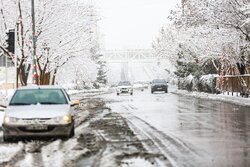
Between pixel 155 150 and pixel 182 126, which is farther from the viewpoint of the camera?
pixel 182 126

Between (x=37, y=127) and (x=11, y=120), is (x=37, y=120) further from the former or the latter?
(x=11, y=120)

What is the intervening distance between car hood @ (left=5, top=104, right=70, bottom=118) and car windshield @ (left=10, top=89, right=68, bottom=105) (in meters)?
0.58

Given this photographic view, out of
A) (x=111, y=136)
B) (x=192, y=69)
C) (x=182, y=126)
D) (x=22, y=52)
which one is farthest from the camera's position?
(x=192, y=69)

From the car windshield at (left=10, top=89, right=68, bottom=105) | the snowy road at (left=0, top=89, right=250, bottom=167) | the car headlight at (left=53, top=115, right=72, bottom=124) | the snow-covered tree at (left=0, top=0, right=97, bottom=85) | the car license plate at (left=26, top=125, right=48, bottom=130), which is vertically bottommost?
the snowy road at (left=0, top=89, right=250, bottom=167)

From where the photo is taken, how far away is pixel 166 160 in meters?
8.68

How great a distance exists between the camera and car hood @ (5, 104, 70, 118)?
1148 centimetres

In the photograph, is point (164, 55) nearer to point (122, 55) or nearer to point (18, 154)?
point (18, 154)

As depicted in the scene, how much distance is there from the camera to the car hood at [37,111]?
37.7 ft

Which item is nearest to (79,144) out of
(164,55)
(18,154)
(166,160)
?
(18,154)

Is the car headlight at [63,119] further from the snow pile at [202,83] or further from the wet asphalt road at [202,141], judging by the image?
the snow pile at [202,83]

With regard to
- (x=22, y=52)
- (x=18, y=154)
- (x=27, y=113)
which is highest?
(x=22, y=52)

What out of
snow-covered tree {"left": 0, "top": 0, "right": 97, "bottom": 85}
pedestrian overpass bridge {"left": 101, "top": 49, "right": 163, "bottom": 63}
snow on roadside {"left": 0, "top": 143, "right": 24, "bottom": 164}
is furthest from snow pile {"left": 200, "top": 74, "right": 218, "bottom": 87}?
pedestrian overpass bridge {"left": 101, "top": 49, "right": 163, "bottom": 63}

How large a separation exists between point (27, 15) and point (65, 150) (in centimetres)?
2466

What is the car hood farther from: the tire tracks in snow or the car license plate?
the tire tracks in snow
